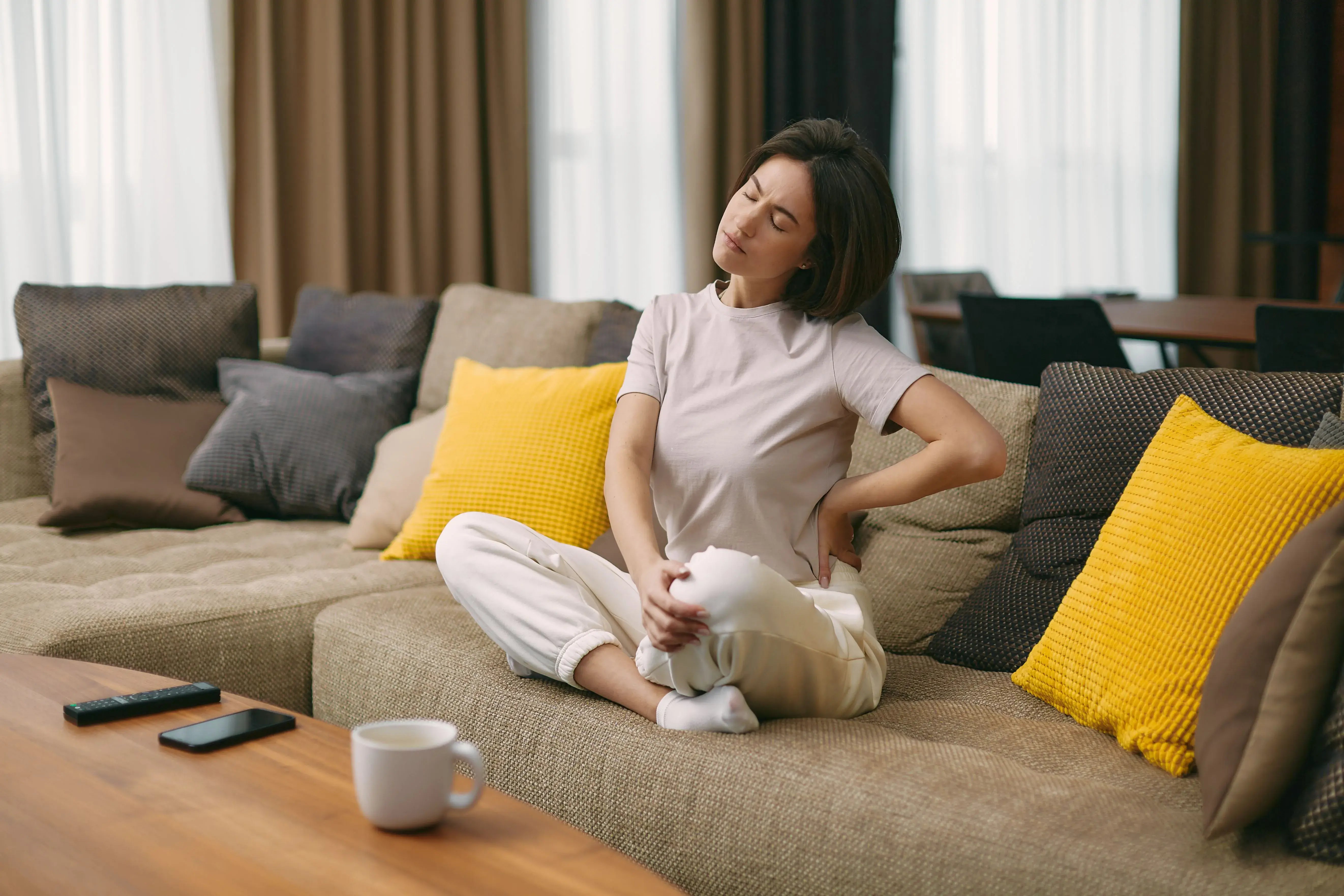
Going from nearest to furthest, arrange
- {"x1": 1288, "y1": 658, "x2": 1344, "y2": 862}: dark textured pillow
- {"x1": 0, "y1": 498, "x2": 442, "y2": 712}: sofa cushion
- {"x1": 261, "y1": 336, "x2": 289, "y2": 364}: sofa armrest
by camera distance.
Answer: {"x1": 1288, "y1": 658, "x2": 1344, "y2": 862}: dark textured pillow < {"x1": 0, "y1": 498, "x2": 442, "y2": 712}: sofa cushion < {"x1": 261, "y1": 336, "x2": 289, "y2": 364}: sofa armrest

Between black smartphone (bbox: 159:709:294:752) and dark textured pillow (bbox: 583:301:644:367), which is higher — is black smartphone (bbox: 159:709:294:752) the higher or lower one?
the lower one

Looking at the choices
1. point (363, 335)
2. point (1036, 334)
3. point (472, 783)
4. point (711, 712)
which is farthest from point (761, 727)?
point (363, 335)

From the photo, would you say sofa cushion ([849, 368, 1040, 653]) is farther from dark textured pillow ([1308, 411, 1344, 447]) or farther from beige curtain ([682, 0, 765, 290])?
beige curtain ([682, 0, 765, 290])

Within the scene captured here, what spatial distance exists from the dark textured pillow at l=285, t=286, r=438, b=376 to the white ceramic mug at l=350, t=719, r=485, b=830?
6.11 ft

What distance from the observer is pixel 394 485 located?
89.7 inches

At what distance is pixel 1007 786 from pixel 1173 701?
232mm

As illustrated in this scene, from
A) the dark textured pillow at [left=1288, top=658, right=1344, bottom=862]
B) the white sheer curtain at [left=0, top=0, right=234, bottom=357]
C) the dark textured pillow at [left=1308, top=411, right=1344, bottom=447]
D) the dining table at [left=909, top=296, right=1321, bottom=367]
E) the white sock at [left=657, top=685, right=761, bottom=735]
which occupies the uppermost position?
the white sheer curtain at [left=0, top=0, right=234, bottom=357]

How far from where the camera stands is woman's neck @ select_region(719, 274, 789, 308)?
5.12ft

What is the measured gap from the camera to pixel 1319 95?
5590 mm

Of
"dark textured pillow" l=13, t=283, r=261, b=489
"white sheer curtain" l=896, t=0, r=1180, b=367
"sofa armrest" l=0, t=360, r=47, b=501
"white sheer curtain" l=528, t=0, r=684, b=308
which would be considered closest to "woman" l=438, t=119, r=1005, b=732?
"dark textured pillow" l=13, t=283, r=261, b=489

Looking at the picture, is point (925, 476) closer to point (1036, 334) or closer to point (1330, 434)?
point (1330, 434)

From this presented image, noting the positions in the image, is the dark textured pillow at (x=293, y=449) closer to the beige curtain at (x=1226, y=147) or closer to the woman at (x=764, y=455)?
the woman at (x=764, y=455)

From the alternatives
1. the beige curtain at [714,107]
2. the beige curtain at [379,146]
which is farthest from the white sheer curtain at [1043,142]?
the beige curtain at [379,146]

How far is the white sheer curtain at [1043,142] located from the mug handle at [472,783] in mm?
4358
